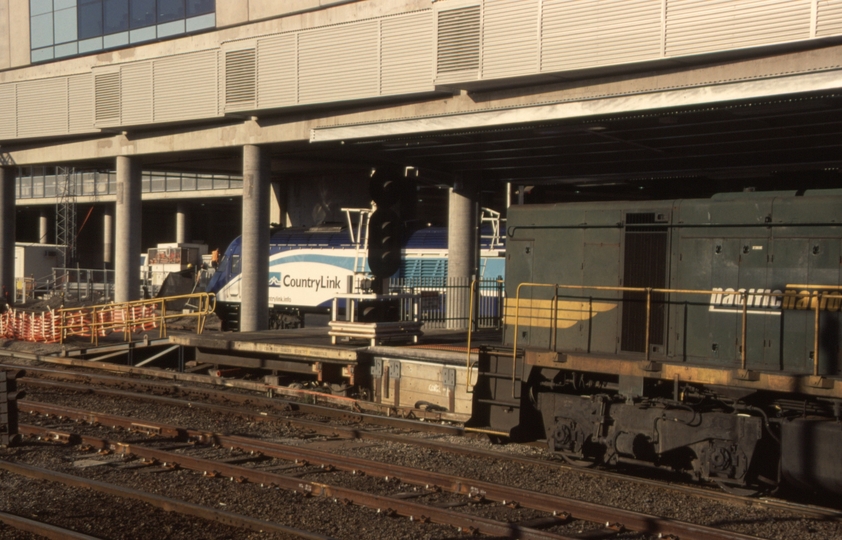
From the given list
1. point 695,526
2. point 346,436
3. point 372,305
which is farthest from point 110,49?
point 695,526

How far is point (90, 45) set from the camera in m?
26.9

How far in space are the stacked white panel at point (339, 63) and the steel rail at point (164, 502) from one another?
11574mm

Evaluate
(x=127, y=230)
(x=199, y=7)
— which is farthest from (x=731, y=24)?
(x=127, y=230)

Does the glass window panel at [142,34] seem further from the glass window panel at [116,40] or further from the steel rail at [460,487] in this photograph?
the steel rail at [460,487]

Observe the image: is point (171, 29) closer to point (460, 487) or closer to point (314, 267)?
point (314, 267)

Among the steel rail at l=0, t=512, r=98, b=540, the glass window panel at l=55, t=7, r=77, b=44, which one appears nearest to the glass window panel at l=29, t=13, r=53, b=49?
the glass window panel at l=55, t=7, r=77, b=44

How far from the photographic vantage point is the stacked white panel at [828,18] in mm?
12273

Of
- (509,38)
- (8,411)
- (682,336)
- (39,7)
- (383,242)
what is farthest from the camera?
(39,7)

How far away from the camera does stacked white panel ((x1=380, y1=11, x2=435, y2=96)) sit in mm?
18094

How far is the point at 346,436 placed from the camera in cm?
1223

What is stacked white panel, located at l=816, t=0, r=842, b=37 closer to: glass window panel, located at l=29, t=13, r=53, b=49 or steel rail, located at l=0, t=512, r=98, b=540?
steel rail, located at l=0, t=512, r=98, b=540

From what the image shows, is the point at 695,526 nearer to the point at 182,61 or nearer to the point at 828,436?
the point at 828,436

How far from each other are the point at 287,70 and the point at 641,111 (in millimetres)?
10009

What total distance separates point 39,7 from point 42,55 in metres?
1.83
